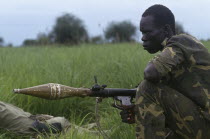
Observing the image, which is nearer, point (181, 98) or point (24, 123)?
point (181, 98)

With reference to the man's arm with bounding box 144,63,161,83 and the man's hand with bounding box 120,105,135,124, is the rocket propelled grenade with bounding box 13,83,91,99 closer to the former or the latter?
the man's hand with bounding box 120,105,135,124

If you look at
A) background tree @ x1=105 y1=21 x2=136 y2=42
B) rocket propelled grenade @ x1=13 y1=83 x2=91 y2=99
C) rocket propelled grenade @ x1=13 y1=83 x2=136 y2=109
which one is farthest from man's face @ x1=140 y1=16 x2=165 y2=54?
background tree @ x1=105 y1=21 x2=136 y2=42

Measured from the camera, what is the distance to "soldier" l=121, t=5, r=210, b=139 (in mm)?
2910

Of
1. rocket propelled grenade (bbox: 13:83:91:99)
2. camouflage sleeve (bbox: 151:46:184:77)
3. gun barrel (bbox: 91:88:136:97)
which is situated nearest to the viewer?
camouflage sleeve (bbox: 151:46:184:77)

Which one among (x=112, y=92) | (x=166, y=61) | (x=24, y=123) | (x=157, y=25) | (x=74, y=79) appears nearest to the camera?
(x=166, y=61)

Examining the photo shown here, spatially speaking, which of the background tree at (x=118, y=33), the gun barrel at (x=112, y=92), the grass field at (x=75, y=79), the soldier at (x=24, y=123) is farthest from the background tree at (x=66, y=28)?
the gun barrel at (x=112, y=92)

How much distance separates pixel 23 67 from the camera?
237 inches

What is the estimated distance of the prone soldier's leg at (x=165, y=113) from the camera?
2920mm

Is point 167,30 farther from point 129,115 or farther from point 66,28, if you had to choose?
point 66,28

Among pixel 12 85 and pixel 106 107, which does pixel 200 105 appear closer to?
pixel 106 107

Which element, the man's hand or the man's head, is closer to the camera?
the man's head

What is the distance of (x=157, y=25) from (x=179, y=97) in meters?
0.47

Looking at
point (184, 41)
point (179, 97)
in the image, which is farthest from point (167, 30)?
point (179, 97)

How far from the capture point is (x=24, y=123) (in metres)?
4.31
